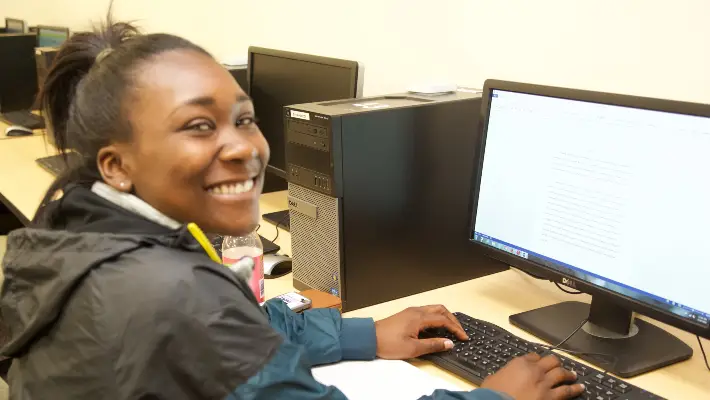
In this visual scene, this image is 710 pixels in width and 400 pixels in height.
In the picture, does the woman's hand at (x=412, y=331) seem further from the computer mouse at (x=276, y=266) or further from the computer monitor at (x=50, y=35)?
the computer monitor at (x=50, y=35)

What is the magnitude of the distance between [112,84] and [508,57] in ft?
3.23

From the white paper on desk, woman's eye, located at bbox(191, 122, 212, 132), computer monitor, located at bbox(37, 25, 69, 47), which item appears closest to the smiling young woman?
woman's eye, located at bbox(191, 122, 212, 132)

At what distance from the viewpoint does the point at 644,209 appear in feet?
3.57

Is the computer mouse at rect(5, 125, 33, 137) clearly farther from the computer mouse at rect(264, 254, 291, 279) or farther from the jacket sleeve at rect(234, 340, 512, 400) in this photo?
the jacket sleeve at rect(234, 340, 512, 400)

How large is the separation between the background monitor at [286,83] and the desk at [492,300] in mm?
233

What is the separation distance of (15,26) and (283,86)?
2.78 m

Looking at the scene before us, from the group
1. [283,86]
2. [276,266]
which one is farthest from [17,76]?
[276,266]

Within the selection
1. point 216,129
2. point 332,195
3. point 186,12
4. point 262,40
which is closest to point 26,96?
point 186,12

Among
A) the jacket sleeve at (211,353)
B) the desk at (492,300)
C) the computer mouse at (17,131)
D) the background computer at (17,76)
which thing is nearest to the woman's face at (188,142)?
the jacket sleeve at (211,353)

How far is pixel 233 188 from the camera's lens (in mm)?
923

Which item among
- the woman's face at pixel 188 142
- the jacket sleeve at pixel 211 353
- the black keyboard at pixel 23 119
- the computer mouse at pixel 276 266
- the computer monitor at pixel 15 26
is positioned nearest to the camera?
the jacket sleeve at pixel 211 353

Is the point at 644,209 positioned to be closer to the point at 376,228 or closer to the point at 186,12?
the point at 376,228

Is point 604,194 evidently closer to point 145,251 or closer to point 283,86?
point 145,251

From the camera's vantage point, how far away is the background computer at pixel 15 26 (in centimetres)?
385
